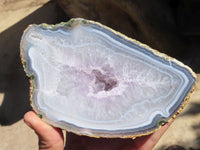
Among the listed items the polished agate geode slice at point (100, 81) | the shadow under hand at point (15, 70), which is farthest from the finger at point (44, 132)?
the shadow under hand at point (15, 70)

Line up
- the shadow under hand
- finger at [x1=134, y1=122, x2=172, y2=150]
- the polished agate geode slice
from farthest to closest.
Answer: the shadow under hand
finger at [x1=134, y1=122, x2=172, y2=150]
the polished agate geode slice

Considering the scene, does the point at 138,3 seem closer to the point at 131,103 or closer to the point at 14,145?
the point at 131,103

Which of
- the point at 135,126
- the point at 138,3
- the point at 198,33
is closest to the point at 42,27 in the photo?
the point at 135,126

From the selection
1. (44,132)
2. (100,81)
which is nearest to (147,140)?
(100,81)

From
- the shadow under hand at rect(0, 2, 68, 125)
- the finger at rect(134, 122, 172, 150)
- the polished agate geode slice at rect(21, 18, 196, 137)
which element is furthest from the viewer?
the shadow under hand at rect(0, 2, 68, 125)

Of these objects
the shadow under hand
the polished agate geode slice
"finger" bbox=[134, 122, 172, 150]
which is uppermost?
the polished agate geode slice

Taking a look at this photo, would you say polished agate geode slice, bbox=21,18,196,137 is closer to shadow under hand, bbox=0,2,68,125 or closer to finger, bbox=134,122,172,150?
finger, bbox=134,122,172,150

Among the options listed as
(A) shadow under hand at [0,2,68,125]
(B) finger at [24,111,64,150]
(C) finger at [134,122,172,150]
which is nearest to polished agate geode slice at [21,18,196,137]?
(B) finger at [24,111,64,150]
